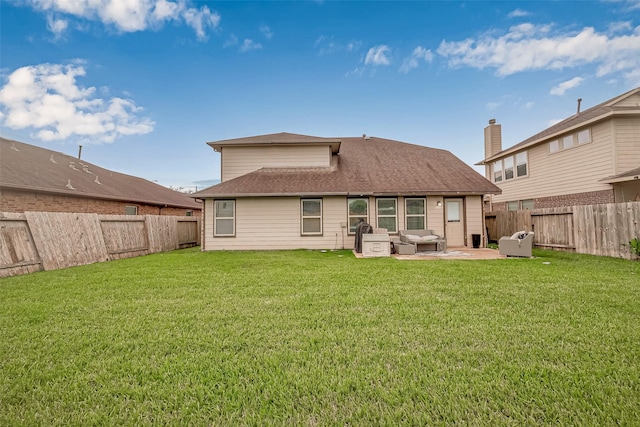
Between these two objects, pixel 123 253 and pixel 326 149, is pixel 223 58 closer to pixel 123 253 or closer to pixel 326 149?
pixel 326 149

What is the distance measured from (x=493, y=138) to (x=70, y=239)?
22.0m

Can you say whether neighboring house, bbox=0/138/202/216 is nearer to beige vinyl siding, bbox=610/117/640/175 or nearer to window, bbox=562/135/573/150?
window, bbox=562/135/573/150

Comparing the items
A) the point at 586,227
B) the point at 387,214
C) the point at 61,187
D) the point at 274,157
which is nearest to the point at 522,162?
the point at 586,227

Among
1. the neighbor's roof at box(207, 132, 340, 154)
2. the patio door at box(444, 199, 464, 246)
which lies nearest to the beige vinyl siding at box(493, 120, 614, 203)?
the patio door at box(444, 199, 464, 246)

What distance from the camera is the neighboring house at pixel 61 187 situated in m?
10.8

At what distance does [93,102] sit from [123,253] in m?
10.7

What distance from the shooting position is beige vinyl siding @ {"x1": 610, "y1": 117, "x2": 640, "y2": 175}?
10711mm

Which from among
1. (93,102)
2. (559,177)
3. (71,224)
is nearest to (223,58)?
(93,102)

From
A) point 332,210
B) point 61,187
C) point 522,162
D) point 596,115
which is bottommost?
point 332,210

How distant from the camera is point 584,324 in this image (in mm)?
3254

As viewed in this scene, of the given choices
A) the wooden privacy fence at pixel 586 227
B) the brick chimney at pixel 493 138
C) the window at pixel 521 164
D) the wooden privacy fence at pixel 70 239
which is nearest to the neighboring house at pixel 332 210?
the wooden privacy fence at pixel 586 227

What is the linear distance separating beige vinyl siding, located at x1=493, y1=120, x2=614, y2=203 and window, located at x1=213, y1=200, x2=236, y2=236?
50.7 feet

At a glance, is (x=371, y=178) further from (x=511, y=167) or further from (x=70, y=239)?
(x=70, y=239)

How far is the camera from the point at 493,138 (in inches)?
699
